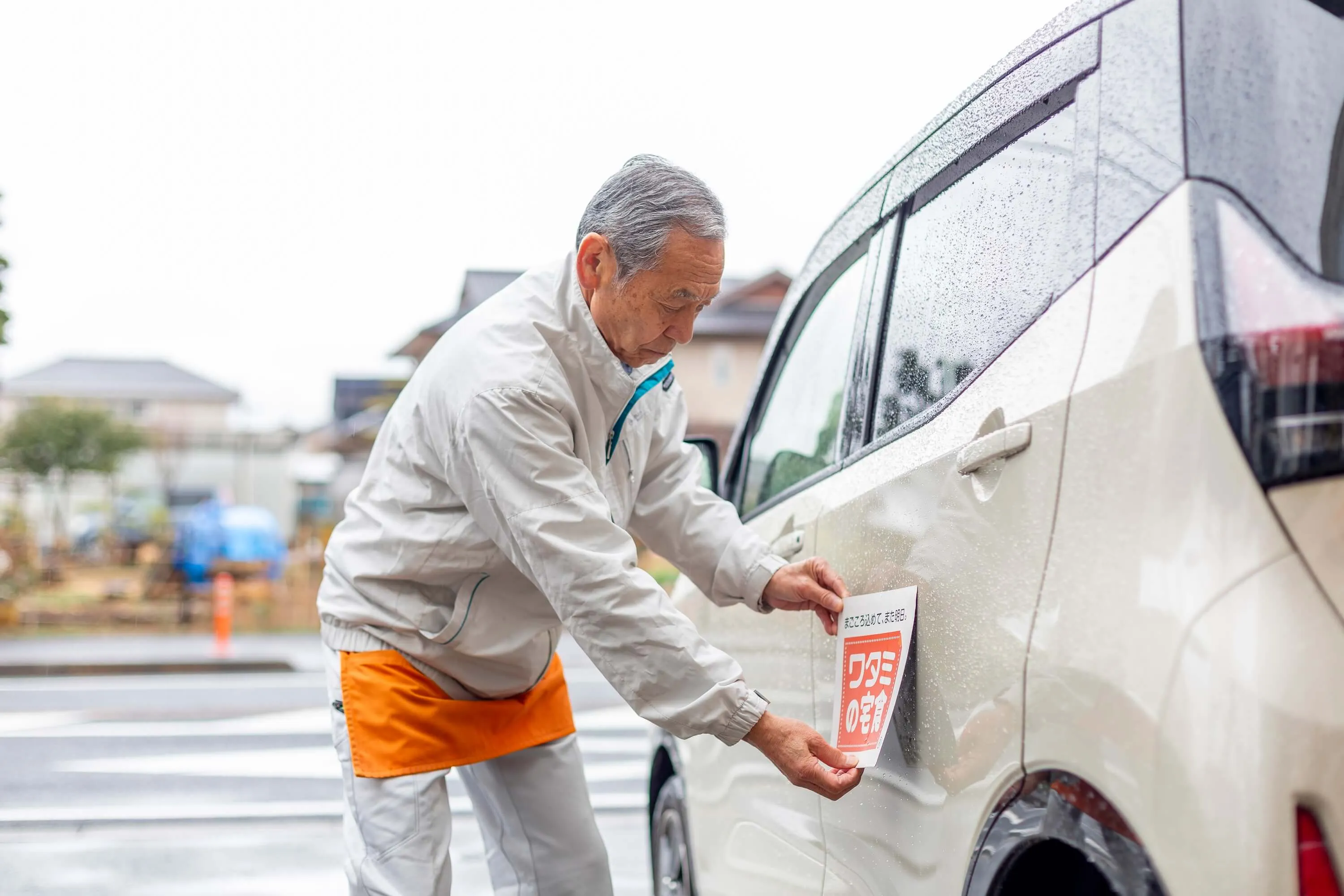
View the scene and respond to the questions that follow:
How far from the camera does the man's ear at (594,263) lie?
6.98 ft

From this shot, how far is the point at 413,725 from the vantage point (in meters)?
2.33

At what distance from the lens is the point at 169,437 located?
1547 inches

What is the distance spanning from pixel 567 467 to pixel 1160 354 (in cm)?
106

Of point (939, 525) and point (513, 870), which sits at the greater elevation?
point (939, 525)

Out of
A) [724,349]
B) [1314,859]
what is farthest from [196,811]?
[724,349]

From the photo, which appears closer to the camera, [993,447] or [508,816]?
[993,447]

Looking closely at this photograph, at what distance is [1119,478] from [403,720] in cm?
146

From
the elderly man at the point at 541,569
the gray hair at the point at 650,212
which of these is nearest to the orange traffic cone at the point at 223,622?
the elderly man at the point at 541,569

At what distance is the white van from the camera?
43.1 inches

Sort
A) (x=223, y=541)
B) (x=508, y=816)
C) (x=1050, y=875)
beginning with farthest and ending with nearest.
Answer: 1. (x=223, y=541)
2. (x=508, y=816)
3. (x=1050, y=875)

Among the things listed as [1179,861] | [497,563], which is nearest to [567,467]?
[497,563]

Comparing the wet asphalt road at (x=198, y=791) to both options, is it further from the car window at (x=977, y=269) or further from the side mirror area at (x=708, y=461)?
the car window at (x=977, y=269)

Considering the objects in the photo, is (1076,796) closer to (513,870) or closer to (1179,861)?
(1179,861)

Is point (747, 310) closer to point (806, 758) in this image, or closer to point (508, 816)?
point (508, 816)
